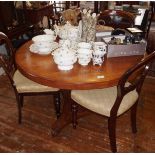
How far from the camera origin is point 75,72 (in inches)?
71.9

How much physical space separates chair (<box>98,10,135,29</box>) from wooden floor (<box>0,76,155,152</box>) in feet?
3.61

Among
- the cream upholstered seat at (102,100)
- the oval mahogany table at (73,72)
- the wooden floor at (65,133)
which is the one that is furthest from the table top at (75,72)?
the wooden floor at (65,133)

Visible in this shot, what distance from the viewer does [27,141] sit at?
228cm

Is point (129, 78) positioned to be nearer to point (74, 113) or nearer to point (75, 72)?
point (75, 72)

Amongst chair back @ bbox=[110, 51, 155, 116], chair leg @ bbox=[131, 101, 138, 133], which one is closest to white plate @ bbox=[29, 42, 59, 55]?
chair back @ bbox=[110, 51, 155, 116]

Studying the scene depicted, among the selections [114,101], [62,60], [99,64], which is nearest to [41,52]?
[62,60]

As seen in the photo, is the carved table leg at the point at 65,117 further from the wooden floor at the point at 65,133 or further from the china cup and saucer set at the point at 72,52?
the china cup and saucer set at the point at 72,52

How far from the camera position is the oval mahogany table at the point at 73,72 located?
171 cm

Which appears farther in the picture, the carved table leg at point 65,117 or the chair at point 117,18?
the chair at point 117,18

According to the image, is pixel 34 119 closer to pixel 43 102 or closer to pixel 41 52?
pixel 43 102

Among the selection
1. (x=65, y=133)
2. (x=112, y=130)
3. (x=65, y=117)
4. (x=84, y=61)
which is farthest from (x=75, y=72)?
(x=65, y=133)

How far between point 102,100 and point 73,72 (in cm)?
36

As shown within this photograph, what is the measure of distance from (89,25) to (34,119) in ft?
3.97

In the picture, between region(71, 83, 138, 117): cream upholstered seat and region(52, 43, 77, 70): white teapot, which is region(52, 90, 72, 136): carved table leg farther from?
region(52, 43, 77, 70): white teapot
